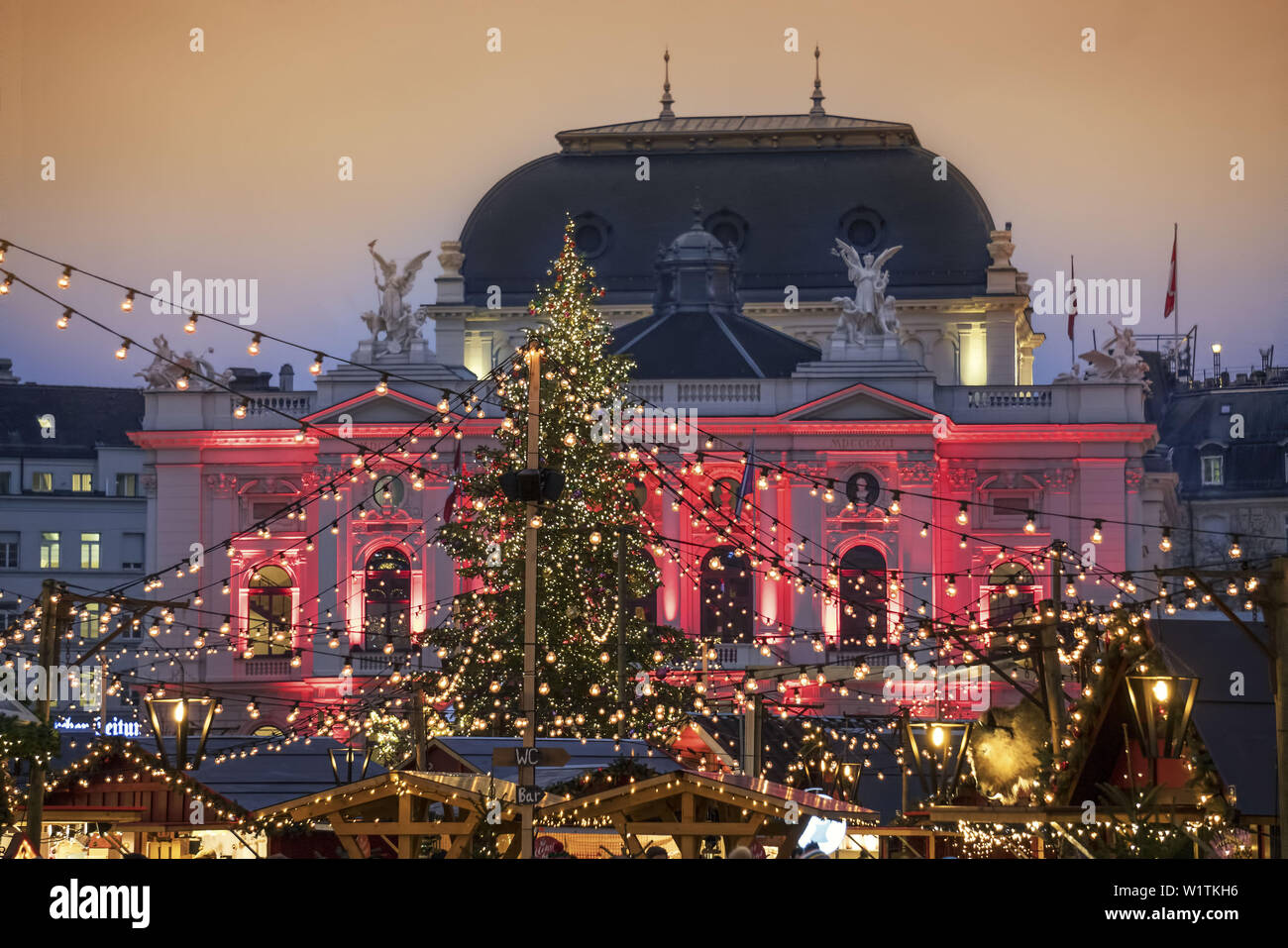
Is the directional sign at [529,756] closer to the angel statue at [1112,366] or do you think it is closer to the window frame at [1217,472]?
the angel statue at [1112,366]

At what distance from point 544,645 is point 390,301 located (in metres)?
29.9

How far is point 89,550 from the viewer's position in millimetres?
78250

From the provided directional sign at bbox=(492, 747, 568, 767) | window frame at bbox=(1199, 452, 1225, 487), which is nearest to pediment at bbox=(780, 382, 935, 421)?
window frame at bbox=(1199, 452, 1225, 487)

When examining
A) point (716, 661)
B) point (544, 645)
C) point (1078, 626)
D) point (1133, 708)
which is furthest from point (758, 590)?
point (1133, 708)

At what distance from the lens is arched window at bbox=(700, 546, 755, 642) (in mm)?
61781

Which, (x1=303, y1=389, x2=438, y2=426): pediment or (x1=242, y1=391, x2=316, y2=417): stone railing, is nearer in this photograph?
(x1=303, y1=389, x2=438, y2=426): pediment

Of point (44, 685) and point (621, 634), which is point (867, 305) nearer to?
point (621, 634)

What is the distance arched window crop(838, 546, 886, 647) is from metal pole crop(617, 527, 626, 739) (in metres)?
23.8

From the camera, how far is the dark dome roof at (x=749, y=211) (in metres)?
71.2

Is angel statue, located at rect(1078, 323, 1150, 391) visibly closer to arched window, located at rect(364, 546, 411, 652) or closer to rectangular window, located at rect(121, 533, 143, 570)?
arched window, located at rect(364, 546, 411, 652)

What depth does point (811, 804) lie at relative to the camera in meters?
21.6

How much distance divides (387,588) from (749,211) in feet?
57.7

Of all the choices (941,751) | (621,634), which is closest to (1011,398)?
(621,634)

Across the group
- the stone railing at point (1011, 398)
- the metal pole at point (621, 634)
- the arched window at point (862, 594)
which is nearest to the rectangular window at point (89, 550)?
the arched window at point (862, 594)
